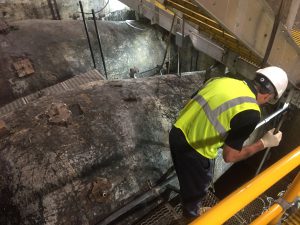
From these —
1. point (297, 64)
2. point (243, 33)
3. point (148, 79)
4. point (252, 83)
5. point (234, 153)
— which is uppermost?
point (243, 33)

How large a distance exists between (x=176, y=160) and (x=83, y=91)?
1882 mm

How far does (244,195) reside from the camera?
150cm

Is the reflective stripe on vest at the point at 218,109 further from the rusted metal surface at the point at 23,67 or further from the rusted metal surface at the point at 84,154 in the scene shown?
the rusted metal surface at the point at 23,67

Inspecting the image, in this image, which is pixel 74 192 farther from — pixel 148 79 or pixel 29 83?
pixel 29 83

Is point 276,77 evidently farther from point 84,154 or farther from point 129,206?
point 84,154

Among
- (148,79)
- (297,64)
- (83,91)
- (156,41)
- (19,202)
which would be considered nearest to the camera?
(19,202)

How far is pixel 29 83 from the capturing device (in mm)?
5191

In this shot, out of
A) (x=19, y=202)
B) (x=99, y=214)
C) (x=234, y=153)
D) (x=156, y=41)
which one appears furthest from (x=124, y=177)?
(x=156, y=41)

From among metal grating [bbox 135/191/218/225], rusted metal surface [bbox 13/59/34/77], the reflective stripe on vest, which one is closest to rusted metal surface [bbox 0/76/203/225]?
metal grating [bbox 135/191/218/225]

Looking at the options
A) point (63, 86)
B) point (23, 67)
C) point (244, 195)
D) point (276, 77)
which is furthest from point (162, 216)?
point (23, 67)

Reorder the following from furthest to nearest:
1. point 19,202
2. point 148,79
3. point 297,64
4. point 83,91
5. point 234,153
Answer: point 148,79
point 83,91
point 297,64
point 19,202
point 234,153

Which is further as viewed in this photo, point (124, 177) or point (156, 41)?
point (156, 41)

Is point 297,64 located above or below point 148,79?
above

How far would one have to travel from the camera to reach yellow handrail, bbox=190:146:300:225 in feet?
4.54
